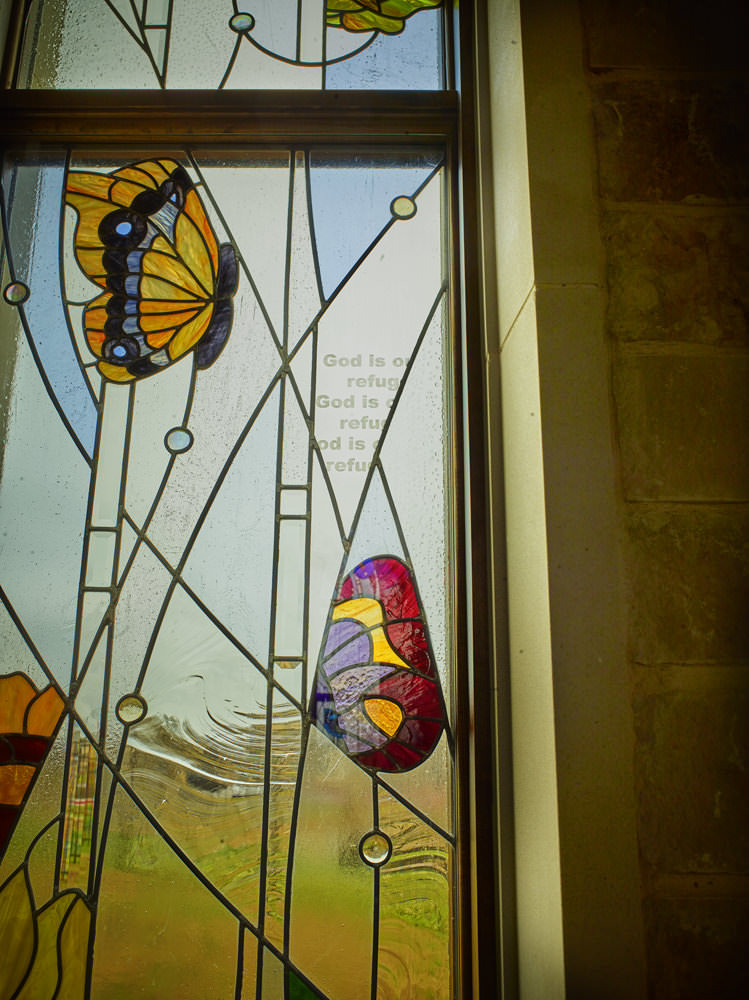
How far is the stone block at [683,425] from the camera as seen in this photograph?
93cm

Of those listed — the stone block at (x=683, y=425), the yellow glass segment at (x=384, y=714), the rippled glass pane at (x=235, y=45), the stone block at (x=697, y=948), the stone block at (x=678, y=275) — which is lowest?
the stone block at (x=697, y=948)

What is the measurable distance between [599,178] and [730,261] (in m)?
0.21

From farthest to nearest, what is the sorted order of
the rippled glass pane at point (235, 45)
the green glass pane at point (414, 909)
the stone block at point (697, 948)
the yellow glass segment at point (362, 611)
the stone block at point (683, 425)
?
the rippled glass pane at point (235, 45), the yellow glass segment at point (362, 611), the green glass pane at point (414, 909), the stone block at point (683, 425), the stone block at point (697, 948)

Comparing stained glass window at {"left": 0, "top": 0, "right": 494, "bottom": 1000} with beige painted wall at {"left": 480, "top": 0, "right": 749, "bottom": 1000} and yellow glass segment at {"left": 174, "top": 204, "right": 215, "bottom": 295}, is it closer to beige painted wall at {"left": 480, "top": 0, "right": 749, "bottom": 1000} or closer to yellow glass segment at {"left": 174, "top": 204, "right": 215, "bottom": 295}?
yellow glass segment at {"left": 174, "top": 204, "right": 215, "bottom": 295}

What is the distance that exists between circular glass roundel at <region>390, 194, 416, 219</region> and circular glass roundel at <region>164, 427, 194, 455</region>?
0.52 metres

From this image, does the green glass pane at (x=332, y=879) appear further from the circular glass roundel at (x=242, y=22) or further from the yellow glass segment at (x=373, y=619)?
A: the circular glass roundel at (x=242, y=22)

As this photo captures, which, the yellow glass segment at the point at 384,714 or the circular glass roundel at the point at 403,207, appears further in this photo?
the circular glass roundel at the point at 403,207

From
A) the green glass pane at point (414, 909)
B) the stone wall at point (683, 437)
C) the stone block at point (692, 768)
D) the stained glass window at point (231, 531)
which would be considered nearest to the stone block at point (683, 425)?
the stone wall at point (683, 437)

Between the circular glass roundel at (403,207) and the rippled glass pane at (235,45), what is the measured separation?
22 cm

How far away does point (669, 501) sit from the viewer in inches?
36.4

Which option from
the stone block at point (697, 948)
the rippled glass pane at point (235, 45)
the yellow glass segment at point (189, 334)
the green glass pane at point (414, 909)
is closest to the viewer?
the stone block at point (697, 948)

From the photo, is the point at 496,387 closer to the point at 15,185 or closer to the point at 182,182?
A: the point at 182,182

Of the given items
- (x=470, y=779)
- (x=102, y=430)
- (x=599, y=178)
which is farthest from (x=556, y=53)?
(x=470, y=779)

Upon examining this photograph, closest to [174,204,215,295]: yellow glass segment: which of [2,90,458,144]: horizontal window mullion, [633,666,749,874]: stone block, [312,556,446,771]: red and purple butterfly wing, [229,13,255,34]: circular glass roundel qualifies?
[2,90,458,144]: horizontal window mullion
